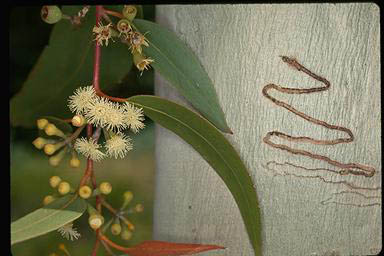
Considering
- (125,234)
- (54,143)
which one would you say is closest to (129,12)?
(54,143)

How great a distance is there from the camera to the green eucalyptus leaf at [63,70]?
917 millimetres

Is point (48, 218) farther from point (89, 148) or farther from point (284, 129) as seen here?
point (284, 129)

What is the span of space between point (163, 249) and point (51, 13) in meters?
0.35

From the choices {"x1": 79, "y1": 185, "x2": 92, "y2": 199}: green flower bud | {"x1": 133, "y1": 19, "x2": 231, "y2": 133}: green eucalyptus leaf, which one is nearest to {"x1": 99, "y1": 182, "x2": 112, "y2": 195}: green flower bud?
{"x1": 79, "y1": 185, "x2": 92, "y2": 199}: green flower bud

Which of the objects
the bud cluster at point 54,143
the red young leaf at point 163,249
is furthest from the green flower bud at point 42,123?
the red young leaf at point 163,249

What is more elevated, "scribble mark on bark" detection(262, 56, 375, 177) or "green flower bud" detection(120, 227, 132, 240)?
"scribble mark on bark" detection(262, 56, 375, 177)

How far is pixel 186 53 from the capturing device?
2.99 ft

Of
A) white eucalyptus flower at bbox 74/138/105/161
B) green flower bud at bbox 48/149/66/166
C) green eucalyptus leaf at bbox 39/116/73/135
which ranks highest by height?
green eucalyptus leaf at bbox 39/116/73/135

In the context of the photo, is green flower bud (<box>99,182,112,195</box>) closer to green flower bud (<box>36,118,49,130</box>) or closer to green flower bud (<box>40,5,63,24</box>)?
green flower bud (<box>36,118,49,130</box>)

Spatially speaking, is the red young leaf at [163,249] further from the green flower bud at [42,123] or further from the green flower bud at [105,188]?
the green flower bud at [42,123]

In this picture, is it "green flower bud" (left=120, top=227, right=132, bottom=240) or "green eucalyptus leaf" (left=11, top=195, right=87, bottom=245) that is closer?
"green eucalyptus leaf" (left=11, top=195, right=87, bottom=245)

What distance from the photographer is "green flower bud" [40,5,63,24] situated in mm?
887

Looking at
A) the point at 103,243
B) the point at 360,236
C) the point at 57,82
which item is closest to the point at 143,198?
the point at 103,243

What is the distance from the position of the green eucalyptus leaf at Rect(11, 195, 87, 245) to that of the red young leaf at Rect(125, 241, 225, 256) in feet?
0.31
